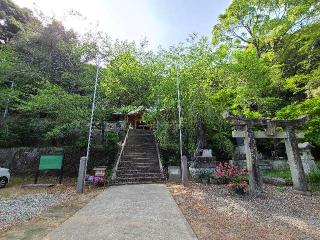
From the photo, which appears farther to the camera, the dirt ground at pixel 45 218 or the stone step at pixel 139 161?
the stone step at pixel 139 161

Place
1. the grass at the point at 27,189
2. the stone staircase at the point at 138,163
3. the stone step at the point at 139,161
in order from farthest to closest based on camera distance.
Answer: the stone step at the point at 139,161
the stone staircase at the point at 138,163
the grass at the point at 27,189

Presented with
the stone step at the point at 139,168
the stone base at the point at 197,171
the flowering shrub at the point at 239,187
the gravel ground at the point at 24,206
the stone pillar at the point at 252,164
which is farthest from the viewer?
the stone step at the point at 139,168

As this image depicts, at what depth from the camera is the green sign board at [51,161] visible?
1257 cm

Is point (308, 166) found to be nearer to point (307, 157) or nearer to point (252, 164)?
point (307, 157)

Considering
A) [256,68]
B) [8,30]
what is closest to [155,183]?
[256,68]

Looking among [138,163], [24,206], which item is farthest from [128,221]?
[138,163]

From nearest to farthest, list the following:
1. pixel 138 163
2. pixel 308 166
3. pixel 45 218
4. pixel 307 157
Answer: pixel 45 218 < pixel 308 166 < pixel 307 157 < pixel 138 163

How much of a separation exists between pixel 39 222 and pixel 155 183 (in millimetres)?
6789

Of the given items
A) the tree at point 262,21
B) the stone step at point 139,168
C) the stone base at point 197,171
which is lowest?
the stone base at point 197,171

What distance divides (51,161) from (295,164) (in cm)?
1193

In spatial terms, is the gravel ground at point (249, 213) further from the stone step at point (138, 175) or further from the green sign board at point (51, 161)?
the green sign board at point (51, 161)

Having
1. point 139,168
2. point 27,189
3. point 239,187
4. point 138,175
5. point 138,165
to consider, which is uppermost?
point 138,165

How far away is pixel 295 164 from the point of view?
1057cm

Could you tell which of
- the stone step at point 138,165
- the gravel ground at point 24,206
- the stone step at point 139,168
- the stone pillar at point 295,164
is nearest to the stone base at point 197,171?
the stone step at point 139,168
